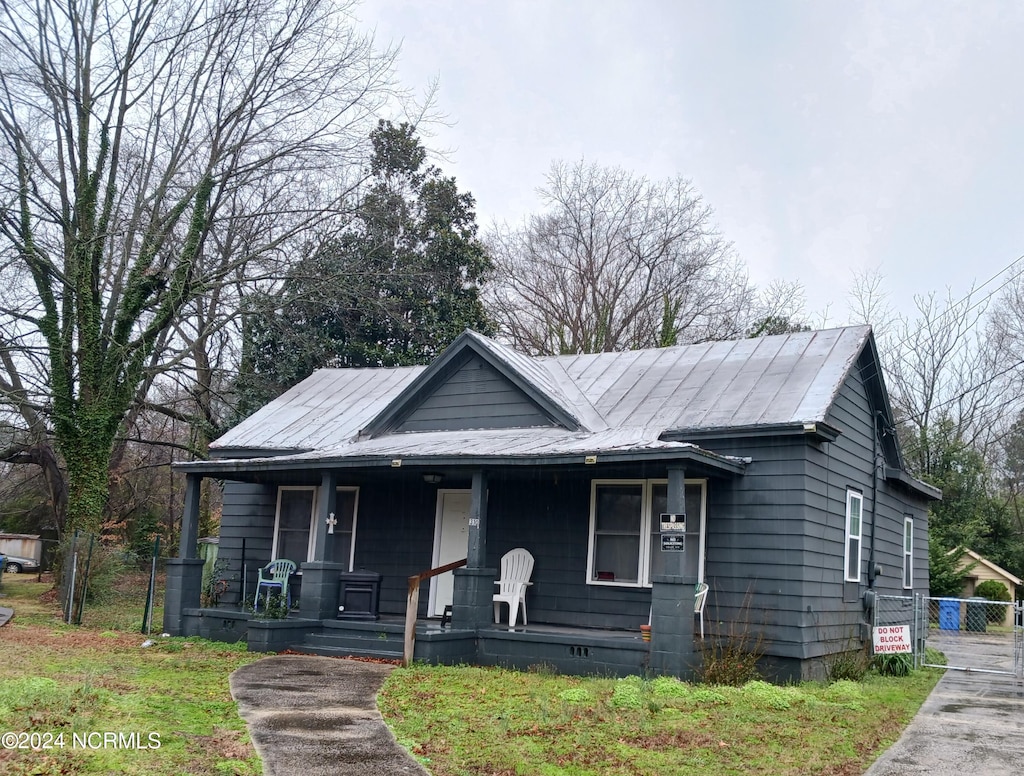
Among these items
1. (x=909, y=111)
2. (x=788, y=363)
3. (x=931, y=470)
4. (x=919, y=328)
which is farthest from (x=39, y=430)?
(x=919, y=328)

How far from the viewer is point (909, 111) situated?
632 inches

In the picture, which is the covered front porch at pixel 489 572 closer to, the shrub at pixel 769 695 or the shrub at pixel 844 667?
the shrub at pixel 769 695

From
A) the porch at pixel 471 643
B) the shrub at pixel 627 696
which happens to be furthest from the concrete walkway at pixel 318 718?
the shrub at pixel 627 696

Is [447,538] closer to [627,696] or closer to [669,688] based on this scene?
[669,688]

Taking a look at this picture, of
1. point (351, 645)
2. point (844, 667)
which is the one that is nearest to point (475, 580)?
point (351, 645)

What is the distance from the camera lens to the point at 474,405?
14734 mm

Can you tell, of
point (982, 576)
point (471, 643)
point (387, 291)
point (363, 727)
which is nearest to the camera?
point (363, 727)

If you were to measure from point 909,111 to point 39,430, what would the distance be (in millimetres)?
18674

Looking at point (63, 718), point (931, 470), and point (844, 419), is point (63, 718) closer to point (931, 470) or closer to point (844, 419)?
point (844, 419)

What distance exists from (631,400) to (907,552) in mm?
6864

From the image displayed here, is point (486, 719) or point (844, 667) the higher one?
point (844, 667)

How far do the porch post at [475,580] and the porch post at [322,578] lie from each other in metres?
2.09

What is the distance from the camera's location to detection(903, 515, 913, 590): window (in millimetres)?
16828

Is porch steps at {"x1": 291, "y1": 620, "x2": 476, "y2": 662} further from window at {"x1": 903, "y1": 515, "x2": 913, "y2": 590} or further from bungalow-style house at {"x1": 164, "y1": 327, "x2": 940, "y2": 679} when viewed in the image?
window at {"x1": 903, "y1": 515, "x2": 913, "y2": 590}
